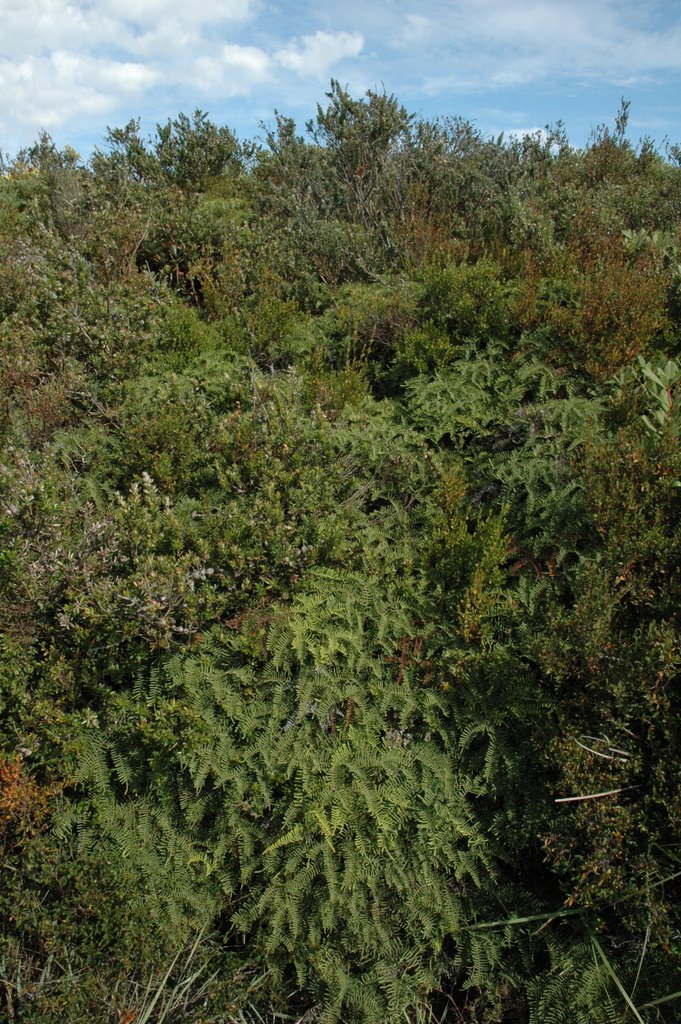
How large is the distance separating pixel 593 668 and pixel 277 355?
3743mm

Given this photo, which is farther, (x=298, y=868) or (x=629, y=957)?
(x=298, y=868)

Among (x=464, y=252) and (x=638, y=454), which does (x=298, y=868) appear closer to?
(x=638, y=454)

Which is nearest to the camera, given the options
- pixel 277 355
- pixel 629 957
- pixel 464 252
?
pixel 629 957

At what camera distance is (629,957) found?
3.13m

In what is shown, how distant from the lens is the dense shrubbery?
3260mm

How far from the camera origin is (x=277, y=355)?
602 centimetres

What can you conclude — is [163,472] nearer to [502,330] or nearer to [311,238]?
[502,330]

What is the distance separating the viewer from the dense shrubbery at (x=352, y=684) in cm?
326

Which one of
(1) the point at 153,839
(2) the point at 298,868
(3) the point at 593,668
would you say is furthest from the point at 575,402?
(1) the point at 153,839

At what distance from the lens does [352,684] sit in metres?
3.75

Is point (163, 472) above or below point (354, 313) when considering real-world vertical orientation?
below

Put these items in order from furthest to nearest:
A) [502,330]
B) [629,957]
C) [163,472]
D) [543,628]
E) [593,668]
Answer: [502,330], [163,472], [543,628], [593,668], [629,957]

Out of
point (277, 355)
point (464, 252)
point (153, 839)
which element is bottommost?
point (153, 839)

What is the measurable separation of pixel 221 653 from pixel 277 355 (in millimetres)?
3016
